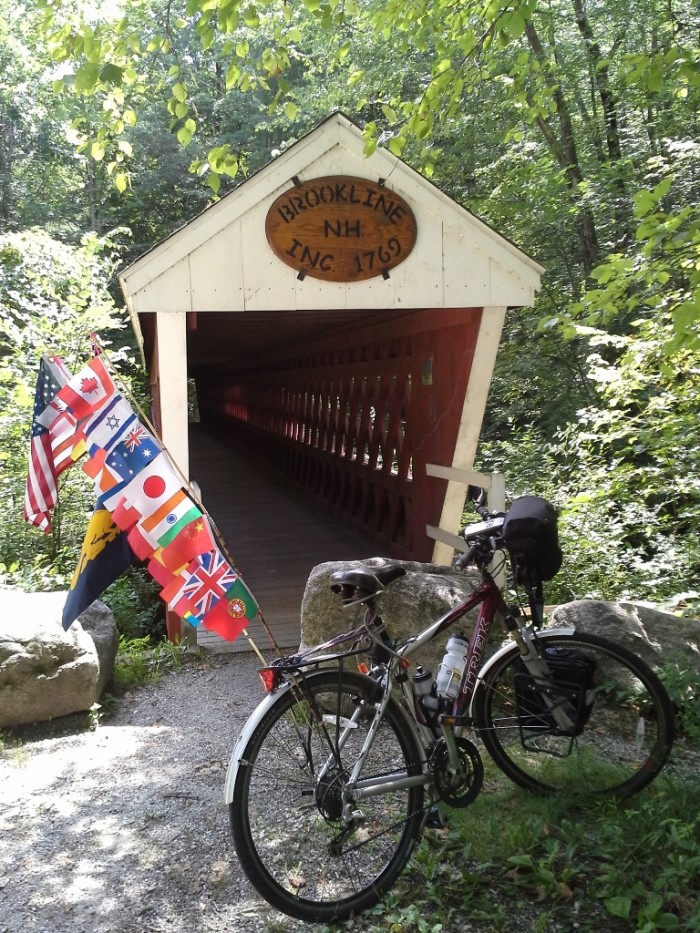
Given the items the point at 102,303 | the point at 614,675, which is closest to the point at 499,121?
the point at 102,303

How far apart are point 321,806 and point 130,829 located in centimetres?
101

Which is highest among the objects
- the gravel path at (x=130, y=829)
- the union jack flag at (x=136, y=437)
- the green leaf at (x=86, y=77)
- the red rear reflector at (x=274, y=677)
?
the green leaf at (x=86, y=77)

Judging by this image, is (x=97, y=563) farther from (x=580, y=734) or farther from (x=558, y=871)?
(x=558, y=871)

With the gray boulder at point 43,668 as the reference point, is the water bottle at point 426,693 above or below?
above

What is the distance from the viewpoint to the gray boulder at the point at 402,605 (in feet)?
13.1

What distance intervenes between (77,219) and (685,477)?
1905cm

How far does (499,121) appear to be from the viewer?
12.2 metres

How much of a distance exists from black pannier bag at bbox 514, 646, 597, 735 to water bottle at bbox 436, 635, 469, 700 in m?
0.26

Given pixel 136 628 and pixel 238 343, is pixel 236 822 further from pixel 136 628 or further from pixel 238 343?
pixel 238 343

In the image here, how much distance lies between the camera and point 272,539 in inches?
356

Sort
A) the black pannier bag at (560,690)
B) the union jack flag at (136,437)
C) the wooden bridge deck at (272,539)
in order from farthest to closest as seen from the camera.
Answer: the wooden bridge deck at (272,539), the union jack flag at (136,437), the black pannier bag at (560,690)

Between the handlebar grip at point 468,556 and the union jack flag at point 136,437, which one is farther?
the union jack flag at point 136,437

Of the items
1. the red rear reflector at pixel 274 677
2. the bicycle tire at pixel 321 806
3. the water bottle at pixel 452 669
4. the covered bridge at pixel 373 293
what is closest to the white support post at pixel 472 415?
the covered bridge at pixel 373 293

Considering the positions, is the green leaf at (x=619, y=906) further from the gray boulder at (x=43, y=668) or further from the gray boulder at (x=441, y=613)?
the gray boulder at (x=43, y=668)
